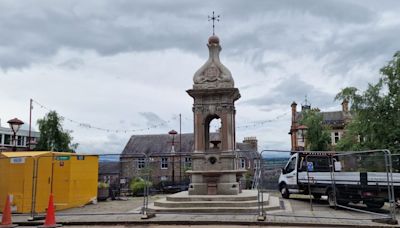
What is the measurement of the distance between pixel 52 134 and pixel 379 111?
32954 mm

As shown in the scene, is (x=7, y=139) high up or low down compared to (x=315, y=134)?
up

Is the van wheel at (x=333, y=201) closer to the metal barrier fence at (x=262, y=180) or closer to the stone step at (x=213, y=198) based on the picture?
the metal barrier fence at (x=262, y=180)

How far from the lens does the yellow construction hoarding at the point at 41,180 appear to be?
51.6 feet

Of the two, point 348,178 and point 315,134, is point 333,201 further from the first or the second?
point 315,134

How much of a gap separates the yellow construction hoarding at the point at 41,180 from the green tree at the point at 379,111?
1540 centimetres

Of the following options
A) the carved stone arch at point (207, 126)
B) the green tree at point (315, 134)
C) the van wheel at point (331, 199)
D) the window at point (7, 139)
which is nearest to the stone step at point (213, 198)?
the carved stone arch at point (207, 126)

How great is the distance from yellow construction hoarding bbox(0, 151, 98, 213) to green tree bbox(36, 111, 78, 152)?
2595cm

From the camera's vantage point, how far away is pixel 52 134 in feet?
137

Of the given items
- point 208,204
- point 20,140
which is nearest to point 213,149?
point 208,204

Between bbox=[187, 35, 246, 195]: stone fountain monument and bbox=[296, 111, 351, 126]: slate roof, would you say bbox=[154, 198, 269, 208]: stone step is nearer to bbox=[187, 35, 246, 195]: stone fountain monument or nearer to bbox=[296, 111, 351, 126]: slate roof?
bbox=[187, 35, 246, 195]: stone fountain monument

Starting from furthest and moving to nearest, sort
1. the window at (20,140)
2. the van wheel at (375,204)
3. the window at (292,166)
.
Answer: the window at (20,140) < the window at (292,166) < the van wheel at (375,204)

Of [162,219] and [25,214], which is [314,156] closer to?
[162,219]

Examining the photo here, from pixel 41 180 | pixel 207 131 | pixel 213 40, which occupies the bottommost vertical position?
pixel 41 180

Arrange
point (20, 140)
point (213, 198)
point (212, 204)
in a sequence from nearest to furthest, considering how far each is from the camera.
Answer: point (212, 204)
point (213, 198)
point (20, 140)
